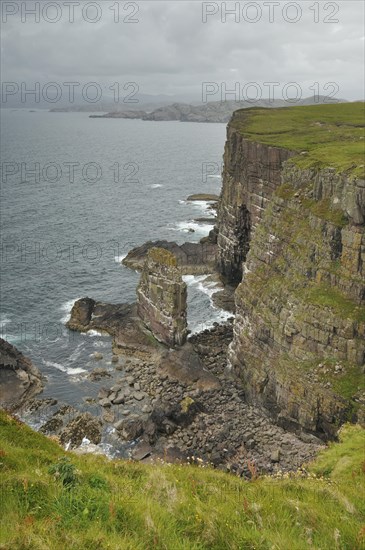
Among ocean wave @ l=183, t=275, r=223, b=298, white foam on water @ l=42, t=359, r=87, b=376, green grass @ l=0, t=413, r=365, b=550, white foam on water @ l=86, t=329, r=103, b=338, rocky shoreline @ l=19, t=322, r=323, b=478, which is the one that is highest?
green grass @ l=0, t=413, r=365, b=550

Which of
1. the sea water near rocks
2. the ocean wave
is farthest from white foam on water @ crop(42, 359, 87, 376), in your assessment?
the ocean wave

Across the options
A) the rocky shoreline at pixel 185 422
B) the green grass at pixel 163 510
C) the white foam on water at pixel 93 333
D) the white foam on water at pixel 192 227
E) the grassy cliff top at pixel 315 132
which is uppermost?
the grassy cliff top at pixel 315 132

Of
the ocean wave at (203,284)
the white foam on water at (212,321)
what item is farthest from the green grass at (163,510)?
the ocean wave at (203,284)

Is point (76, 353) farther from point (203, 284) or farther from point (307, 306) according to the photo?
point (307, 306)

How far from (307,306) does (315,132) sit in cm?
4132

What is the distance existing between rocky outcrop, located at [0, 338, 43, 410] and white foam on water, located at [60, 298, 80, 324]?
11.8m

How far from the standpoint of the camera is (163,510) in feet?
40.3

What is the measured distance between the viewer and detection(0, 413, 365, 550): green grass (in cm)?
1095

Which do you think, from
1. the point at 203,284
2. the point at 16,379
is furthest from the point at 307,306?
the point at 203,284

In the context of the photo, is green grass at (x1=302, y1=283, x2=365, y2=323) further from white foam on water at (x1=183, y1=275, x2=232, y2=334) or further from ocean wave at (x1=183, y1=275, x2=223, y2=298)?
ocean wave at (x1=183, y1=275, x2=223, y2=298)

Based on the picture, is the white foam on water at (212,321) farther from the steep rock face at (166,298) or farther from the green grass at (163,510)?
the green grass at (163,510)

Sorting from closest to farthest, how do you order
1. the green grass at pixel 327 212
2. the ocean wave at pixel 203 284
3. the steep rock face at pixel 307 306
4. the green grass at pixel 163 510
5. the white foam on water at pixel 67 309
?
1. the green grass at pixel 163 510
2. the steep rock face at pixel 307 306
3. the green grass at pixel 327 212
4. the white foam on water at pixel 67 309
5. the ocean wave at pixel 203 284

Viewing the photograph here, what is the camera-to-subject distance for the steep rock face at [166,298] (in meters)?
56.0

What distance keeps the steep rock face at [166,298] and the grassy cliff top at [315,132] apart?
59.3 ft
